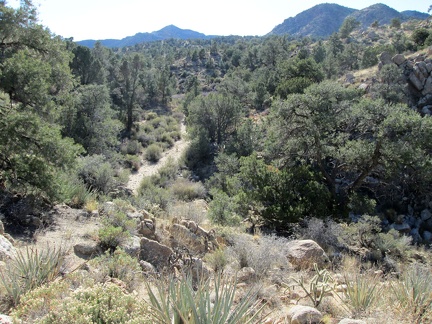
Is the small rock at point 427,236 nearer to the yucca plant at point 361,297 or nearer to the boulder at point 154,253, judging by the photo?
the yucca plant at point 361,297

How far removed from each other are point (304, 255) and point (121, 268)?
12.1 feet

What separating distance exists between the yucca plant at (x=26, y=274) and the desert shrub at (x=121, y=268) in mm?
629

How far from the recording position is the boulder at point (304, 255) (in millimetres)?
6242

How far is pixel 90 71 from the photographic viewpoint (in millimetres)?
32062

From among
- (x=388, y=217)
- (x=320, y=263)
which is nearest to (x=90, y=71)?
(x=388, y=217)

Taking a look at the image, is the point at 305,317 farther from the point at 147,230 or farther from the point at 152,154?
the point at 152,154

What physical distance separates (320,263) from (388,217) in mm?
10498

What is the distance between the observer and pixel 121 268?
4.44 metres

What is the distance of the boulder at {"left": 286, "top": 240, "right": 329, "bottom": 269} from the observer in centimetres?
624

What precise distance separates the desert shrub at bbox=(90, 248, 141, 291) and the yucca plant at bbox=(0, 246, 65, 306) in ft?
2.06

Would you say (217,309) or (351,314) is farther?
(351,314)

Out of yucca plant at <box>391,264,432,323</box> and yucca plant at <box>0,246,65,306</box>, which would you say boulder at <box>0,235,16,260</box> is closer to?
yucca plant at <box>0,246,65,306</box>

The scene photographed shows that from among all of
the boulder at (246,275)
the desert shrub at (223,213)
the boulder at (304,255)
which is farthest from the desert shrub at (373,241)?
the boulder at (246,275)

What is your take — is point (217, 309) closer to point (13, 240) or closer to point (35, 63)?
point (13, 240)
